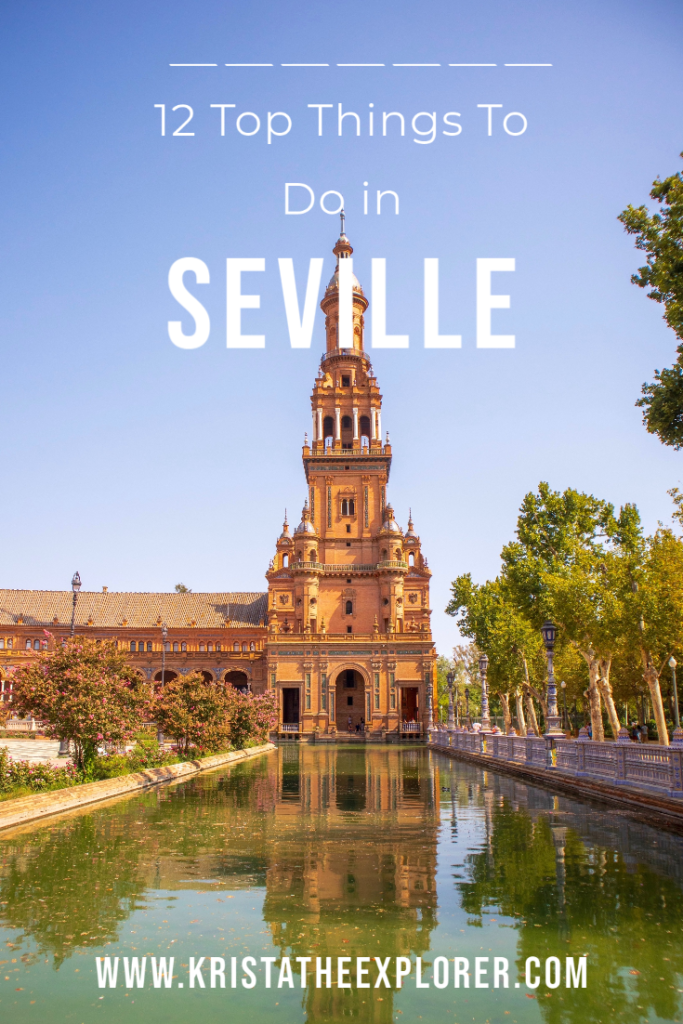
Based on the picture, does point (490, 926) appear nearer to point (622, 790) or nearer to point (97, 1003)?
point (97, 1003)

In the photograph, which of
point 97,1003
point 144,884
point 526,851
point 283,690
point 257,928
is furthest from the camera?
point 283,690

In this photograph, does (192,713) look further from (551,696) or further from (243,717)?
(551,696)

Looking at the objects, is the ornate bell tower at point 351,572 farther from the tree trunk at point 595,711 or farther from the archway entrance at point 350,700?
the tree trunk at point 595,711

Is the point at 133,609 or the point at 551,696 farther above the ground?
the point at 133,609

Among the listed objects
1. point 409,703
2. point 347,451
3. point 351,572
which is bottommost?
point 409,703

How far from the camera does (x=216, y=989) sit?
19.6 ft

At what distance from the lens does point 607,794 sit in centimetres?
1694

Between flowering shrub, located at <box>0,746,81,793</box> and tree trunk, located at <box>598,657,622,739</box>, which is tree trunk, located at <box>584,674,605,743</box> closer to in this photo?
tree trunk, located at <box>598,657,622,739</box>

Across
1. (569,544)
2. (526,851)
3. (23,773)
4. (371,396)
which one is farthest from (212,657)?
(526,851)

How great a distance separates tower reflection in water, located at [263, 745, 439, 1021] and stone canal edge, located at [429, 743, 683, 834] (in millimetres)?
3606

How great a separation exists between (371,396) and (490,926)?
221ft

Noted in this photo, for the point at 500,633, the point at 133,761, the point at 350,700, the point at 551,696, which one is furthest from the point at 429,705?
the point at 133,761

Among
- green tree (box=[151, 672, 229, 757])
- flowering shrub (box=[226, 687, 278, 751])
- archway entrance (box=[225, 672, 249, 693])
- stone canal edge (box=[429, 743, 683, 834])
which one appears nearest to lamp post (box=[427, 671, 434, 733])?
archway entrance (box=[225, 672, 249, 693])

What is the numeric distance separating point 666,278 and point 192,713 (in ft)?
70.5
